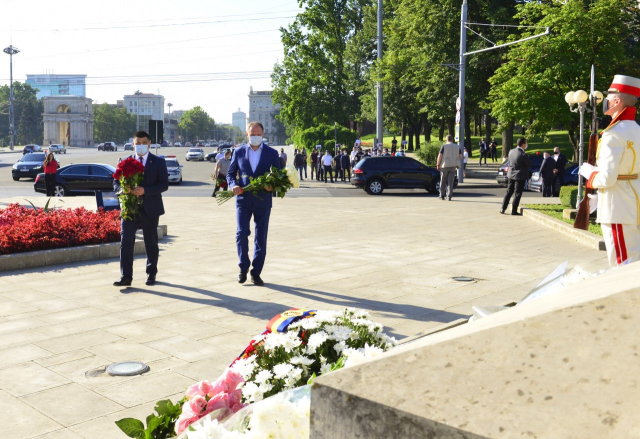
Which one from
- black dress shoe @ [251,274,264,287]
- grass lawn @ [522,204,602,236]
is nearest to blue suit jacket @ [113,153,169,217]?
black dress shoe @ [251,274,264,287]

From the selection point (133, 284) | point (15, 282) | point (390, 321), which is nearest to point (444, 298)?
Answer: point (390, 321)

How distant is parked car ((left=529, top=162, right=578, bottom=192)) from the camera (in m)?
27.8

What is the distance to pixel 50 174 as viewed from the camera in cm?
2592

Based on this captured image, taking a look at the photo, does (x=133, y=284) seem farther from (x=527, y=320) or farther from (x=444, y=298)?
(x=527, y=320)

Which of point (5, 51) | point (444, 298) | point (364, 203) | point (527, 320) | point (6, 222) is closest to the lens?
point (527, 320)

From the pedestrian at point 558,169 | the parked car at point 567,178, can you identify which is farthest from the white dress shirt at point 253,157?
the parked car at point 567,178

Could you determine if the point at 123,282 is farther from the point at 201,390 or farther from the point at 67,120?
the point at 67,120

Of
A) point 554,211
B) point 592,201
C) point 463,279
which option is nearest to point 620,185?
point 592,201

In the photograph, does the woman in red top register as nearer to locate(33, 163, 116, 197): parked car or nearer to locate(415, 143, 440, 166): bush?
locate(33, 163, 116, 197): parked car

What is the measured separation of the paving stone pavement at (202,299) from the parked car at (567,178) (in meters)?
13.7

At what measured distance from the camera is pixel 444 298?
25.7 feet

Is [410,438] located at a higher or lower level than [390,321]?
higher

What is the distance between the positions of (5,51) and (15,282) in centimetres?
10963

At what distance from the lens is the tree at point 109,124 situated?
164750 mm
